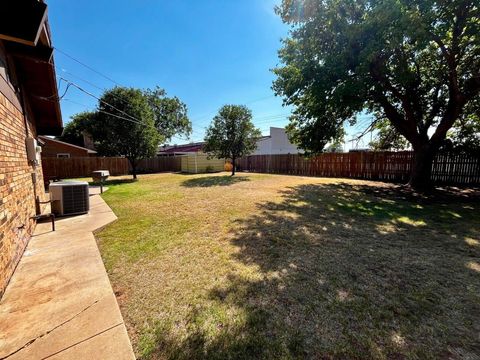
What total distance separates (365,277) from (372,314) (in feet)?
2.26

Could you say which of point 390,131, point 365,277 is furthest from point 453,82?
point 365,277

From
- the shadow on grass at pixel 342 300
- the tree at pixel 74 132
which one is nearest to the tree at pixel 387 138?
the shadow on grass at pixel 342 300

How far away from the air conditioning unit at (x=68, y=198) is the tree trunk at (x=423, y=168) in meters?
11.5

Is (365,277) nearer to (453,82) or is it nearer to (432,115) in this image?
(453,82)

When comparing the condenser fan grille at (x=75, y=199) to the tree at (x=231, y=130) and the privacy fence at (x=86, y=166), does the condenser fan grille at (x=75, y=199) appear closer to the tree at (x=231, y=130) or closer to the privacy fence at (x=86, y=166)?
the tree at (x=231, y=130)

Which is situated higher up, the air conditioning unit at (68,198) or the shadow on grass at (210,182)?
the air conditioning unit at (68,198)

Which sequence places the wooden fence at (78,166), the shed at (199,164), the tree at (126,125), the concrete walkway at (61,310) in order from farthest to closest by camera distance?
1. the shed at (199,164)
2. the wooden fence at (78,166)
3. the tree at (126,125)
4. the concrete walkway at (61,310)

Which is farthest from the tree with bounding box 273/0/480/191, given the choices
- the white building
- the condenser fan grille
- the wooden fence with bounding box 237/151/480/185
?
the white building

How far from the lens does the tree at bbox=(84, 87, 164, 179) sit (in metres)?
14.1

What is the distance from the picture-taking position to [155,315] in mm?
2064

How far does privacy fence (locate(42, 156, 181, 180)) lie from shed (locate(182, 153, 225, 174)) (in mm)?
4778

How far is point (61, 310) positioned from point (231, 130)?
47.3ft

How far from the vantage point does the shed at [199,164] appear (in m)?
21.0

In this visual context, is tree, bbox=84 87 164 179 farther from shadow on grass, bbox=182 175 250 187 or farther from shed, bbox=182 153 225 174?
shed, bbox=182 153 225 174
